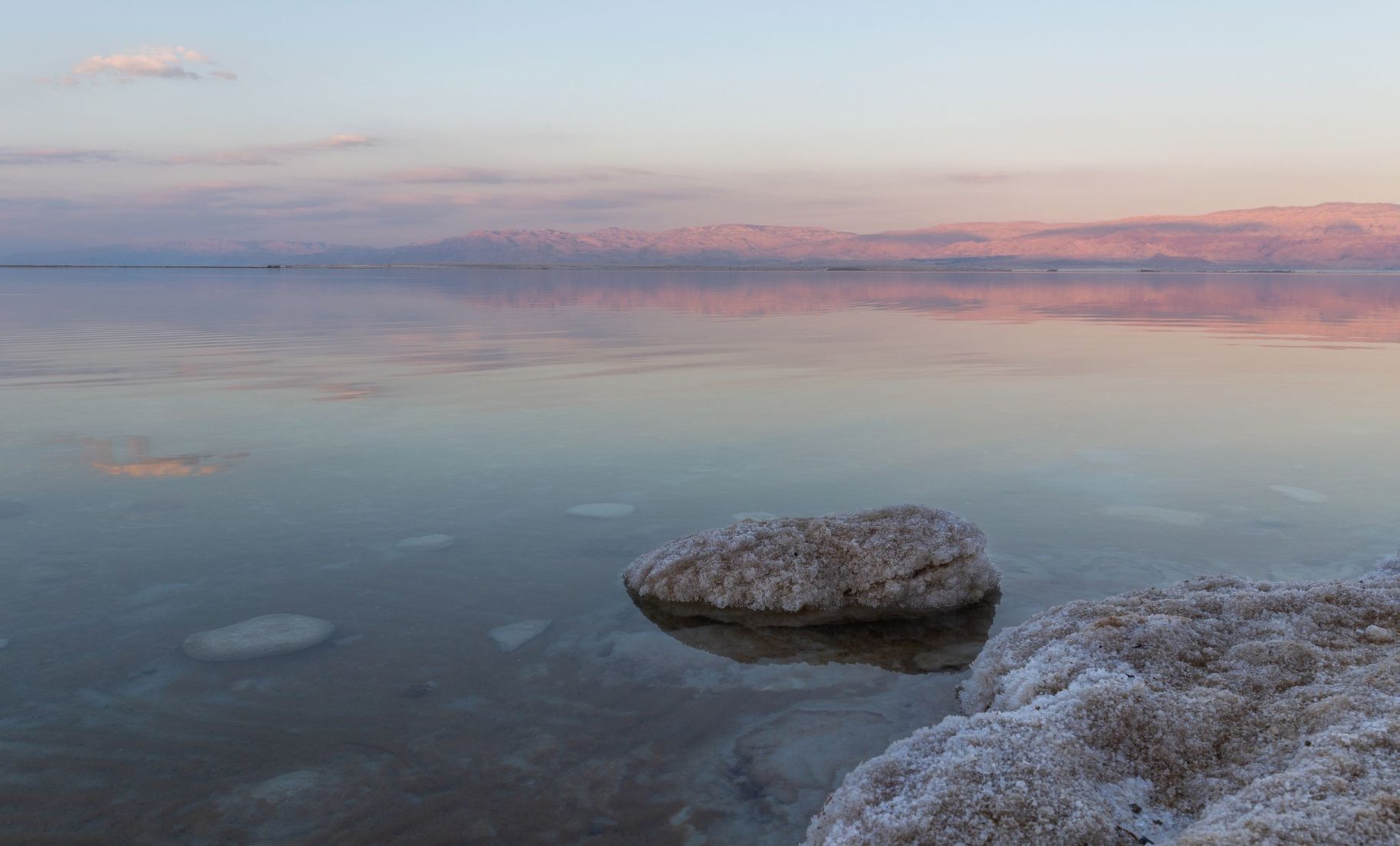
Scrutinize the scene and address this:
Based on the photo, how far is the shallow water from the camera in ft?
16.2

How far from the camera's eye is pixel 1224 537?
8875mm

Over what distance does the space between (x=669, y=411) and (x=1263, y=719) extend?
453 inches

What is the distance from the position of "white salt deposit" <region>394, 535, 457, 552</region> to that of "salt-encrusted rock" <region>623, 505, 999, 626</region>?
1.92 m

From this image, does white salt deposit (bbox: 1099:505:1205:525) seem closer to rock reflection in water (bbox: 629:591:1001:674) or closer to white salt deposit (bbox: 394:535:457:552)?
rock reflection in water (bbox: 629:591:1001:674)

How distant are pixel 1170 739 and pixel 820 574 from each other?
335cm

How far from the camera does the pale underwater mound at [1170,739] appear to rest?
3.46 m

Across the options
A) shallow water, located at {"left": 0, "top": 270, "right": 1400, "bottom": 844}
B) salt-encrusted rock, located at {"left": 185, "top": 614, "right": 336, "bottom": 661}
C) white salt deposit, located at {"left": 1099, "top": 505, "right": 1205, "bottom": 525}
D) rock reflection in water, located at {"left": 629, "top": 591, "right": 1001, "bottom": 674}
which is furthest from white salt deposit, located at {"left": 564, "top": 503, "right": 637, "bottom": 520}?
white salt deposit, located at {"left": 1099, "top": 505, "right": 1205, "bottom": 525}

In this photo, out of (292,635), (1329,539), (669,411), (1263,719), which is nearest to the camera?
(1263,719)

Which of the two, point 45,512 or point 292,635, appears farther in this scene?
point 45,512

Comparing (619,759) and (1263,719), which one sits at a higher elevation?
(1263,719)

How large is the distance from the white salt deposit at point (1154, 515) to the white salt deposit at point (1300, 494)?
151 centimetres

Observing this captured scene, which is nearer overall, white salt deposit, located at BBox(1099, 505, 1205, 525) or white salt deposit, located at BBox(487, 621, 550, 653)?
white salt deposit, located at BBox(487, 621, 550, 653)

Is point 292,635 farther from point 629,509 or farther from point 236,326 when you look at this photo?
point 236,326

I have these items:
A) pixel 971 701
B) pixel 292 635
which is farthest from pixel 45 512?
pixel 971 701
